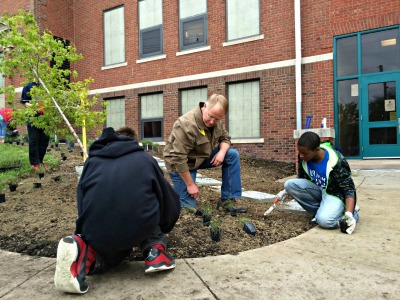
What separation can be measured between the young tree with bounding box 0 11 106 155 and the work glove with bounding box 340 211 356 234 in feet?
11.6

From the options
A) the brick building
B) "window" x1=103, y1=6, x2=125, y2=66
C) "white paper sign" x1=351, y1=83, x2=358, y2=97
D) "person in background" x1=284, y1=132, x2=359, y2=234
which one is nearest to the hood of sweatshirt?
"person in background" x1=284, y1=132, x2=359, y2=234

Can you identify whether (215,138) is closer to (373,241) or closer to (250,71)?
(373,241)

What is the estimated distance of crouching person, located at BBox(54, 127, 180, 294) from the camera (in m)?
2.17

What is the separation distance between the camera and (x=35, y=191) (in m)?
5.20

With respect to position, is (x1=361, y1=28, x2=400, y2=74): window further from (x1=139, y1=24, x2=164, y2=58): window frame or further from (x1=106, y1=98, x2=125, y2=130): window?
(x1=106, y1=98, x2=125, y2=130): window

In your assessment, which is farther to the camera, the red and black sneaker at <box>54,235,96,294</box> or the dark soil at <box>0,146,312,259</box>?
the dark soil at <box>0,146,312,259</box>

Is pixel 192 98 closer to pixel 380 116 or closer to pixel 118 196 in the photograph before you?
pixel 380 116

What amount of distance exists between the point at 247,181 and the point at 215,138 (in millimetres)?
3261

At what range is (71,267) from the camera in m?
2.13

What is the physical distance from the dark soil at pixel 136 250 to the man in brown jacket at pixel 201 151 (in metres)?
0.28

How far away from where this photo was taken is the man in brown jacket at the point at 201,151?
140 inches

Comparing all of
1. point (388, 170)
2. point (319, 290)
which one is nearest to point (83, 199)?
point (319, 290)

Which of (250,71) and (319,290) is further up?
(250,71)

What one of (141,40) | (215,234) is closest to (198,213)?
(215,234)
